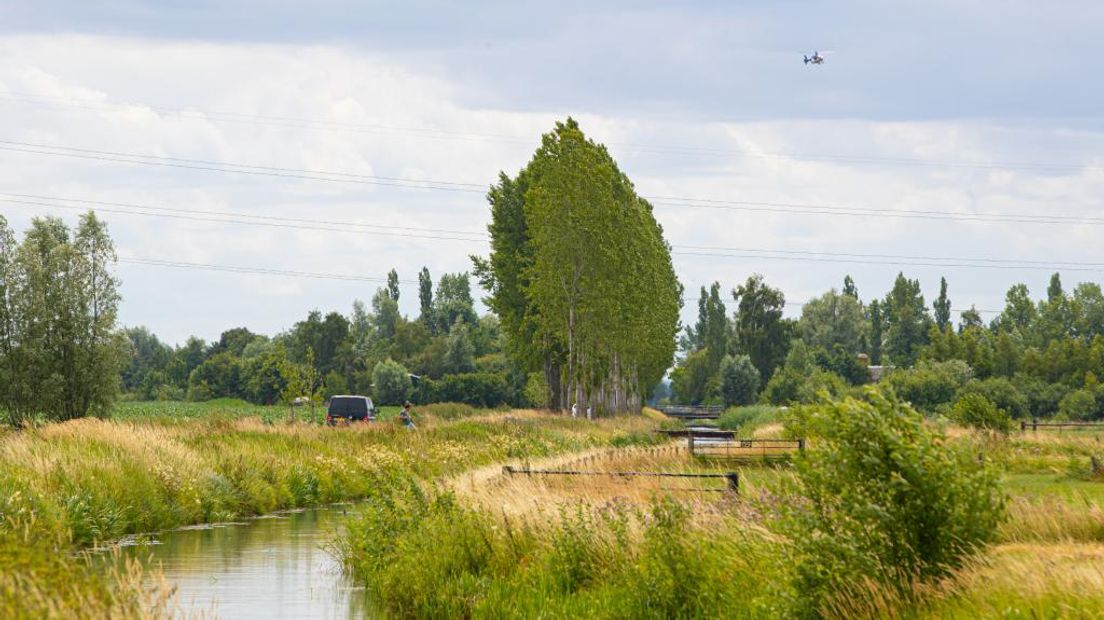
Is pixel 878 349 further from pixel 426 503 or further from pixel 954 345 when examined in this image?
pixel 426 503

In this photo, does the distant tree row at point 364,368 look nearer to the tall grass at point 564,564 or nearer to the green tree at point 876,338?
the green tree at point 876,338

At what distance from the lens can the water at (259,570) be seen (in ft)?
67.9

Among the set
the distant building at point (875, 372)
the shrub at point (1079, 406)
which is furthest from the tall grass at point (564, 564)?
the distant building at point (875, 372)

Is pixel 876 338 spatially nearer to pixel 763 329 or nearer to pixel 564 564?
pixel 763 329

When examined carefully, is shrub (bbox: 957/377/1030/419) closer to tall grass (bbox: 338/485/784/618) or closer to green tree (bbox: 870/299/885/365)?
green tree (bbox: 870/299/885/365)

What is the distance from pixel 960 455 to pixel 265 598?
35.9ft

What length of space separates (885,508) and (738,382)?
134 m

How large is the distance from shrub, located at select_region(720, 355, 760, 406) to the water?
380ft

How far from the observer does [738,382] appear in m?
148

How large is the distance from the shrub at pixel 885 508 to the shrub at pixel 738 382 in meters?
133

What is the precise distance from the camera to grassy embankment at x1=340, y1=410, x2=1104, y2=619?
552 inches

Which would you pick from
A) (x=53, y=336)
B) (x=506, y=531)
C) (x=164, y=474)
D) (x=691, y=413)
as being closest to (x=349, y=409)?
(x=53, y=336)

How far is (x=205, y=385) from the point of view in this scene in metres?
162

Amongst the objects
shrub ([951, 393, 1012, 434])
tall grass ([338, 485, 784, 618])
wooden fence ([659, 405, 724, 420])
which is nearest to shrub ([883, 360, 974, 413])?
wooden fence ([659, 405, 724, 420])
